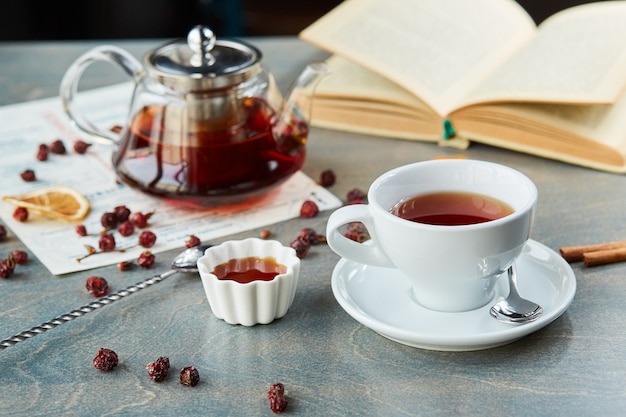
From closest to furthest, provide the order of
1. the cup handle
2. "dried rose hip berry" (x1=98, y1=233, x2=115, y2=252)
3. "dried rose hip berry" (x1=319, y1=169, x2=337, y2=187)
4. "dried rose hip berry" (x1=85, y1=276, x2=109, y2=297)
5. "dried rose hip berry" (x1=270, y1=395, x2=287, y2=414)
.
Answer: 1. "dried rose hip berry" (x1=270, y1=395, x2=287, y2=414)
2. the cup handle
3. "dried rose hip berry" (x1=85, y1=276, x2=109, y2=297)
4. "dried rose hip berry" (x1=98, y1=233, x2=115, y2=252)
5. "dried rose hip berry" (x1=319, y1=169, x2=337, y2=187)

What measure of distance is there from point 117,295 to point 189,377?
0.22 metres

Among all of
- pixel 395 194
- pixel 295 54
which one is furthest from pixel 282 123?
pixel 295 54

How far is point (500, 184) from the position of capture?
3.34ft

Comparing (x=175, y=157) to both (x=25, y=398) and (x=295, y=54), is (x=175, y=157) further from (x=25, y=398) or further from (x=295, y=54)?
(x=295, y=54)

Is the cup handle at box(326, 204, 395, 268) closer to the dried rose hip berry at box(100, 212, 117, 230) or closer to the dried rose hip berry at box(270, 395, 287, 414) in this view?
the dried rose hip berry at box(270, 395, 287, 414)

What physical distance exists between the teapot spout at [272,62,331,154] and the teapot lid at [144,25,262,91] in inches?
4.1

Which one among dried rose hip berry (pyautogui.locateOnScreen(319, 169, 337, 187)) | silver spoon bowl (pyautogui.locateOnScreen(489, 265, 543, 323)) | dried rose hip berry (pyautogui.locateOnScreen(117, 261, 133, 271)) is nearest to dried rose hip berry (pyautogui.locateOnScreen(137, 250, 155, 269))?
dried rose hip berry (pyautogui.locateOnScreen(117, 261, 133, 271))

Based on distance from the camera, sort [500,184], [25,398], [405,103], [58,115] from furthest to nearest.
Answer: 1. [58,115]
2. [405,103]
3. [500,184]
4. [25,398]

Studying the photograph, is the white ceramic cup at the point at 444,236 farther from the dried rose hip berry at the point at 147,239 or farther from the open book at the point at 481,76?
the open book at the point at 481,76

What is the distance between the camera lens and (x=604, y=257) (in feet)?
3.72

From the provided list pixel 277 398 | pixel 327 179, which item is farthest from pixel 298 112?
pixel 277 398

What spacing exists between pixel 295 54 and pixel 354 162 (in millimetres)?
593

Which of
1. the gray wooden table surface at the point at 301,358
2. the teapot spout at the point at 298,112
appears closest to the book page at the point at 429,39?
the teapot spout at the point at 298,112

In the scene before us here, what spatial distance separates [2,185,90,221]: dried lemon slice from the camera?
1.33 metres
